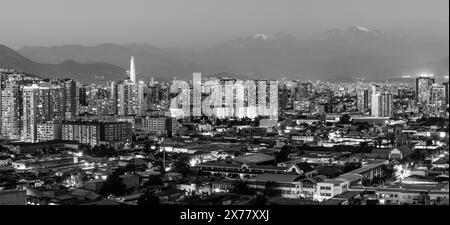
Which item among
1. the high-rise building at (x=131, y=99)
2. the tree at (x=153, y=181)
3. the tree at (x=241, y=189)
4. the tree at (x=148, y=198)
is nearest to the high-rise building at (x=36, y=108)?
the high-rise building at (x=131, y=99)

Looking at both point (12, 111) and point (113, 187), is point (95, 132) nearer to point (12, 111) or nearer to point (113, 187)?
point (12, 111)

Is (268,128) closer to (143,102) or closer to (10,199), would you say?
(143,102)

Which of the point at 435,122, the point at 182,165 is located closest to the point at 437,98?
the point at 435,122

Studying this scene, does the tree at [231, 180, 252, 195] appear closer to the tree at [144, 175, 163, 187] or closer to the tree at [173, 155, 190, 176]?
the tree at [144, 175, 163, 187]

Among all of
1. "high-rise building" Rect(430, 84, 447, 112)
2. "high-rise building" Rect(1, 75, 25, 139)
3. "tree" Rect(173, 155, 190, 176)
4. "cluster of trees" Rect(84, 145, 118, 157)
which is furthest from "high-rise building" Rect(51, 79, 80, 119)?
"high-rise building" Rect(430, 84, 447, 112)

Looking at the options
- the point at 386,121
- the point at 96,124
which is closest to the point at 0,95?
the point at 96,124

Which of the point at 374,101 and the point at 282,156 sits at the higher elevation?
the point at 374,101

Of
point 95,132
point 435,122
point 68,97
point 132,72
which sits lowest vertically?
point 95,132

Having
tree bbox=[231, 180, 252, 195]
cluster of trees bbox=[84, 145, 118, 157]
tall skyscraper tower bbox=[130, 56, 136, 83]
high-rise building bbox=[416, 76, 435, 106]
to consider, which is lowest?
tree bbox=[231, 180, 252, 195]
